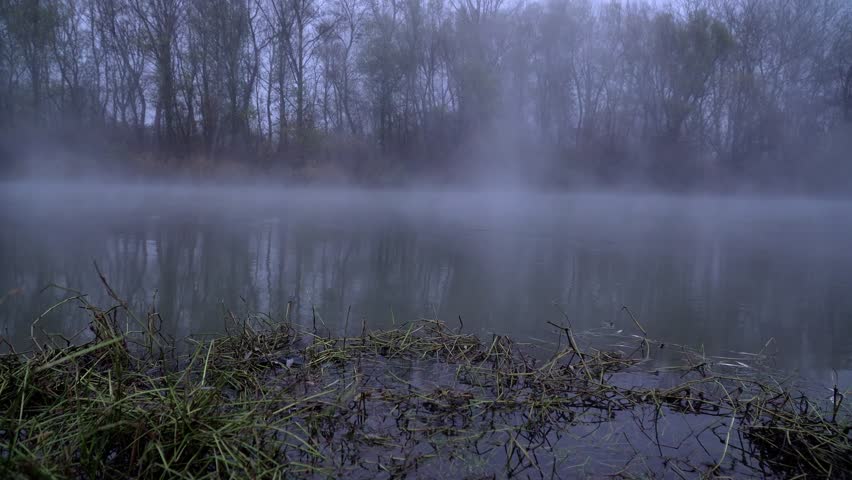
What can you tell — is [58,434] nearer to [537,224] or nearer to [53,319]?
[53,319]

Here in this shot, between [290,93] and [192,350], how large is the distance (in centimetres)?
1997

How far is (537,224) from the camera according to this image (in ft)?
30.8

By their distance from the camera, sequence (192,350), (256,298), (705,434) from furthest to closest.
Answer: (256,298) → (192,350) → (705,434)

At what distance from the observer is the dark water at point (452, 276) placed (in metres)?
3.03

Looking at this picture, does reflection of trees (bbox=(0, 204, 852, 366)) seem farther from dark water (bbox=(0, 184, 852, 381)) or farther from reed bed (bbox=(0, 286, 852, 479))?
reed bed (bbox=(0, 286, 852, 479))

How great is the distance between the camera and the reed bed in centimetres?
136

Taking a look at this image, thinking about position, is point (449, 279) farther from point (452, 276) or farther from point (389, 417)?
point (389, 417)

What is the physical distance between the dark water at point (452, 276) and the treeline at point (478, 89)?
39.8 ft

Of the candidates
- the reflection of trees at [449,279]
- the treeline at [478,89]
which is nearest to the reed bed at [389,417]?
the reflection of trees at [449,279]

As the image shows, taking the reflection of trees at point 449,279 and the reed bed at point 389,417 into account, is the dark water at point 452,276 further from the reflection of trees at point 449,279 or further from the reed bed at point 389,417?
the reed bed at point 389,417

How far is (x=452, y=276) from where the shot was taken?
4.42 m

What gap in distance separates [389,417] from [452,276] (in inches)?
107

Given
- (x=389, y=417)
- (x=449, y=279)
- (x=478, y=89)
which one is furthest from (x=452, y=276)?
(x=478, y=89)

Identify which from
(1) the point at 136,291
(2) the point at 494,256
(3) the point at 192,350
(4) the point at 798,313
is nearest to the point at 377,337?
(3) the point at 192,350
